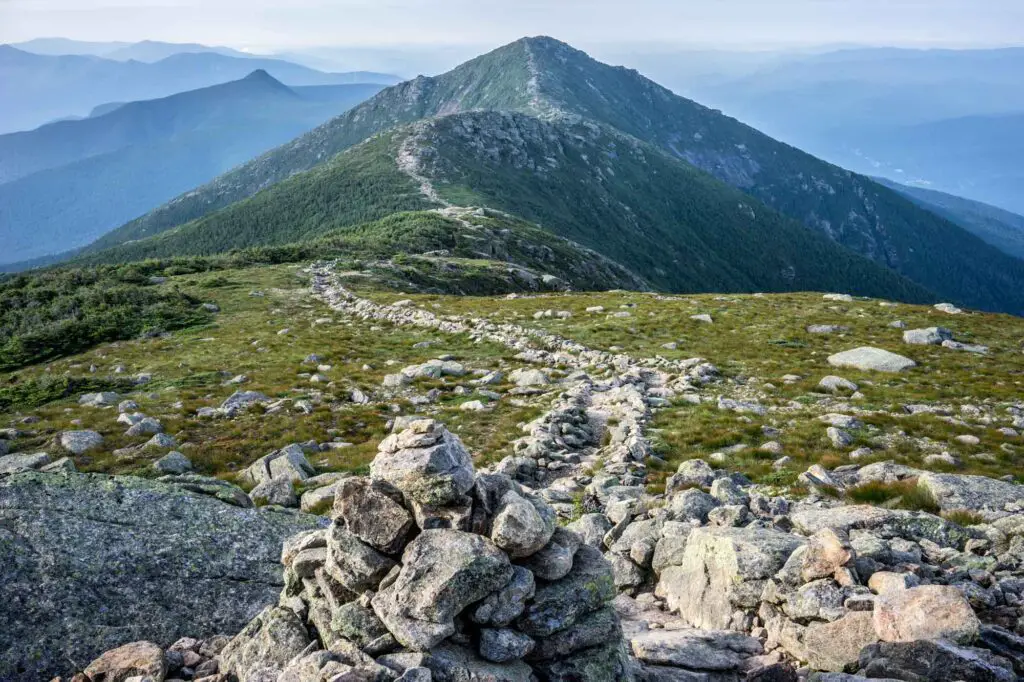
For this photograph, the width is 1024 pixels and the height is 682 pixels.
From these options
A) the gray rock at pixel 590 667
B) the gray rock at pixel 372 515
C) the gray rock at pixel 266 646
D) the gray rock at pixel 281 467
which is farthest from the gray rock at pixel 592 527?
the gray rock at pixel 281 467

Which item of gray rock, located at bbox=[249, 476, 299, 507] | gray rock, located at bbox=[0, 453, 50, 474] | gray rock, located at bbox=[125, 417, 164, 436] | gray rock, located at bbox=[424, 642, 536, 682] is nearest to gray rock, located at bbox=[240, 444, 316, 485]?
gray rock, located at bbox=[249, 476, 299, 507]

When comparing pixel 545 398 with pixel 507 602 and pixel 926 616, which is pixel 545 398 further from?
pixel 926 616

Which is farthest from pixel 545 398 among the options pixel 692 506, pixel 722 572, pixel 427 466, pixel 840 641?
pixel 840 641

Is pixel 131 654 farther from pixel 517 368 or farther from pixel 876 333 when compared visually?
pixel 876 333

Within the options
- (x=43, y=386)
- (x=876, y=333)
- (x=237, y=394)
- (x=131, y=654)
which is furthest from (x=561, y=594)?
(x=876, y=333)

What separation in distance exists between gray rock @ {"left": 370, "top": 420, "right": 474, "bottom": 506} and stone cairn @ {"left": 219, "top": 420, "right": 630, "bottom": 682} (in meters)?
0.02

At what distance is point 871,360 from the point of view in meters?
30.8

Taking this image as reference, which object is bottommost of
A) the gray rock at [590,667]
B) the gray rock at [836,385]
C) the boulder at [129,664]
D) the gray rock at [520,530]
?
the gray rock at [836,385]

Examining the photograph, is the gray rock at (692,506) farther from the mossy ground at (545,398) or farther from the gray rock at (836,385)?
the gray rock at (836,385)

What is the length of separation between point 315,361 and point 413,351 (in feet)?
19.6

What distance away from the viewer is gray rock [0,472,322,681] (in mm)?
9188

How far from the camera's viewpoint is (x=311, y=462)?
19750mm

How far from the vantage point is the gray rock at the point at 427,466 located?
8.93 metres

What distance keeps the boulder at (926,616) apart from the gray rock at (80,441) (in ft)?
78.8
